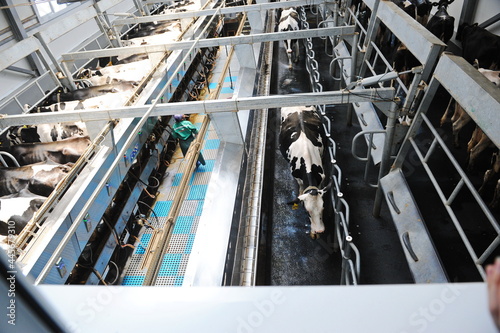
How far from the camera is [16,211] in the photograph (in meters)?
3.58

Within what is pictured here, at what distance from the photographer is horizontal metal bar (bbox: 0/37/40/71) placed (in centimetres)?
469

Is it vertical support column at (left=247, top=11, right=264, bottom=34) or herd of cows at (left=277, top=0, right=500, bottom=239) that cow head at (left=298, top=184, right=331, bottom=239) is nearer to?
herd of cows at (left=277, top=0, right=500, bottom=239)

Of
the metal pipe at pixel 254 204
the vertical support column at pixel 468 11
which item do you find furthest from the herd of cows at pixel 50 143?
the vertical support column at pixel 468 11

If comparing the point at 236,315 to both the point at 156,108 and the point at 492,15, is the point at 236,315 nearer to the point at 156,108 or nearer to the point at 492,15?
the point at 156,108

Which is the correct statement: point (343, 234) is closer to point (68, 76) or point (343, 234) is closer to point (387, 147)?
point (387, 147)

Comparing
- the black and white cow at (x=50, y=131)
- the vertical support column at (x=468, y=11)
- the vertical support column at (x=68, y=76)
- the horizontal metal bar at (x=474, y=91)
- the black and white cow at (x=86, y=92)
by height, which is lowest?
the black and white cow at (x=50, y=131)

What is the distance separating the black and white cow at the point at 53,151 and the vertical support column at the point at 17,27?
4304 millimetres

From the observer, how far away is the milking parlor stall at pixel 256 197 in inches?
27.8

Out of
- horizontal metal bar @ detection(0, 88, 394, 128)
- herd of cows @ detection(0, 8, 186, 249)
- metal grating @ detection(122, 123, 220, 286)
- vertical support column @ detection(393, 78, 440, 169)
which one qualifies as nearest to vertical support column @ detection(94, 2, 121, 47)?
herd of cows @ detection(0, 8, 186, 249)

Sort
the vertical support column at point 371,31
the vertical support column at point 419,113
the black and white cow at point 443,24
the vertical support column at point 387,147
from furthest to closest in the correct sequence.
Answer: the black and white cow at point 443,24, the vertical support column at point 371,31, the vertical support column at point 387,147, the vertical support column at point 419,113

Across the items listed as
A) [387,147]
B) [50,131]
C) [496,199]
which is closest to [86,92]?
[50,131]

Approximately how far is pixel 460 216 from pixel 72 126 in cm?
637

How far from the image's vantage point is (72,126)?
17.8 feet

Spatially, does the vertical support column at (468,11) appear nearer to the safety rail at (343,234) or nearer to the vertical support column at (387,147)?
the safety rail at (343,234)
